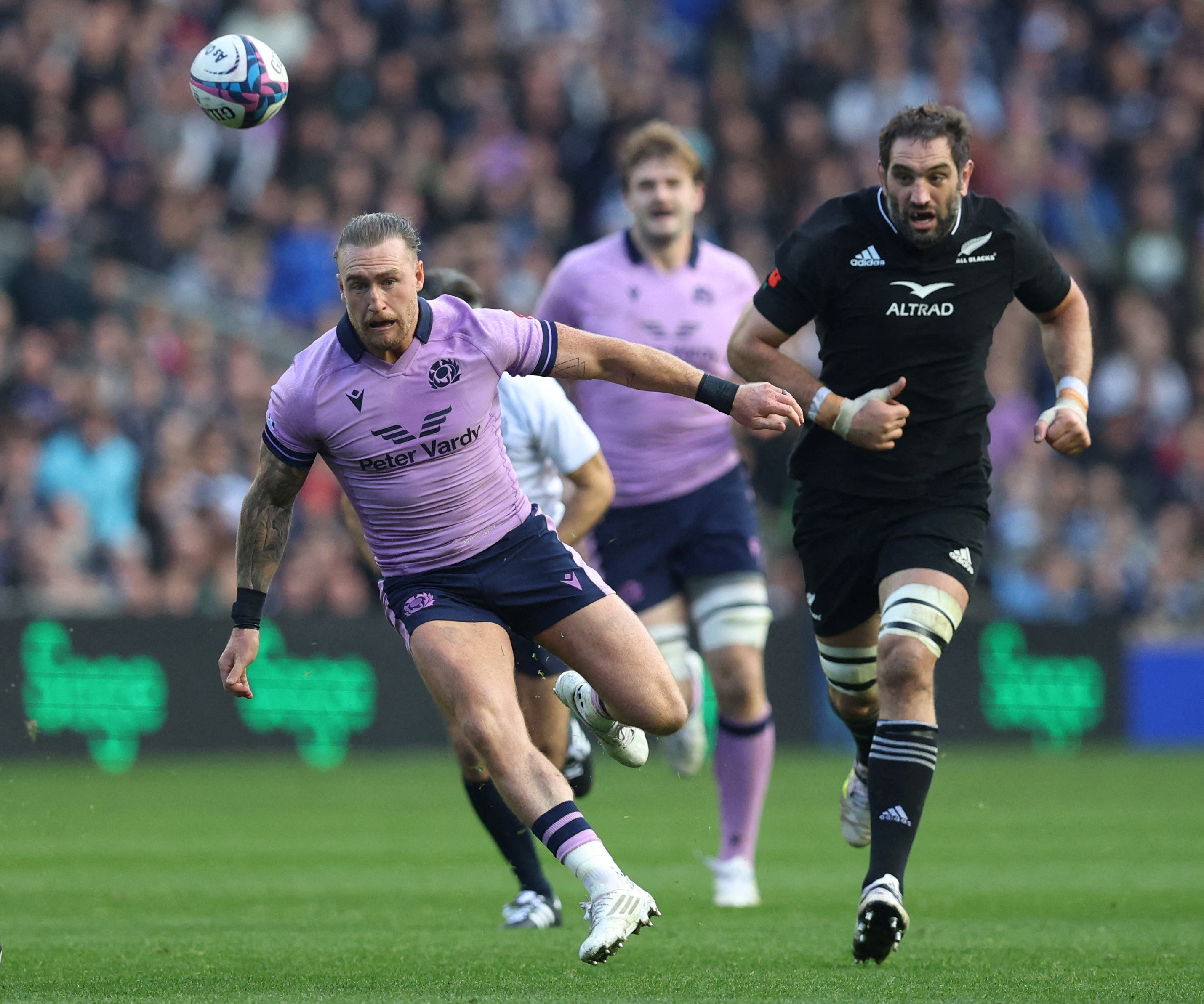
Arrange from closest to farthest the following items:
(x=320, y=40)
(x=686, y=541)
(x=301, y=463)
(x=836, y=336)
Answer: (x=301, y=463)
(x=836, y=336)
(x=686, y=541)
(x=320, y=40)

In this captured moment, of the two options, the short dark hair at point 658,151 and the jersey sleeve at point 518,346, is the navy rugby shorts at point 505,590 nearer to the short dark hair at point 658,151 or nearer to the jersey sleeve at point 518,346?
the jersey sleeve at point 518,346

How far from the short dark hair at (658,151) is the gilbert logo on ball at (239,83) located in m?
2.09

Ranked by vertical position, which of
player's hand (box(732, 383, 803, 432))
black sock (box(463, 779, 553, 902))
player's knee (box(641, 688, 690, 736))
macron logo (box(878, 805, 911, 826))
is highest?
player's hand (box(732, 383, 803, 432))

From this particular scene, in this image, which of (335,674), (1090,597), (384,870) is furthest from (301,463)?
(1090,597)

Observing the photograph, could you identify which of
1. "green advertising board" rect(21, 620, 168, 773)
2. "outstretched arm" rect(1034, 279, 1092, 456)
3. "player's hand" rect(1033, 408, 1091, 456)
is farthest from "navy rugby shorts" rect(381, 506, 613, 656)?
"green advertising board" rect(21, 620, 168, 773)

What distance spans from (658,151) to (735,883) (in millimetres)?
3643

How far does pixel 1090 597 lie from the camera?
18453 mm

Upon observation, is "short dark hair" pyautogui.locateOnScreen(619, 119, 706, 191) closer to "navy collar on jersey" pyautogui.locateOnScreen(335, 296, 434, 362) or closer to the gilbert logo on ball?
the gilbert logo on ball

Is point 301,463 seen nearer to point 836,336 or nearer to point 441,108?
point 836,336

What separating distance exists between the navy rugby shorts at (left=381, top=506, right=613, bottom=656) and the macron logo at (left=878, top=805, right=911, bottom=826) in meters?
1.29

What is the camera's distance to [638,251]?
991 centimetres

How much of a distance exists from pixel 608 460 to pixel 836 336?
247 centimetres

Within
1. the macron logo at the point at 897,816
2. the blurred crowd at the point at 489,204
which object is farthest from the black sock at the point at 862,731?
the blurred crowd at the point at 489,204

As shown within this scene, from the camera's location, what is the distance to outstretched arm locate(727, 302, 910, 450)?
712 cm
